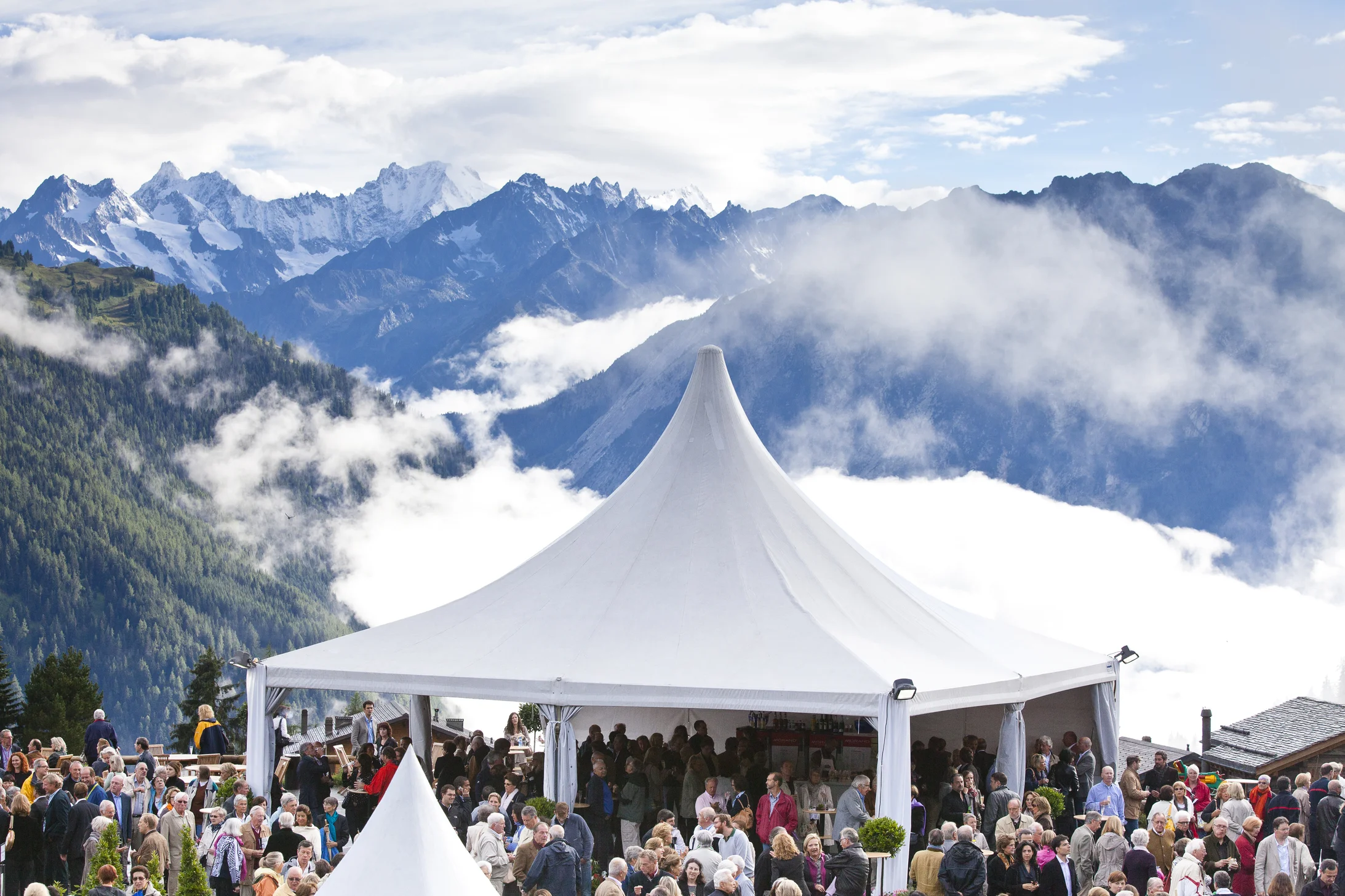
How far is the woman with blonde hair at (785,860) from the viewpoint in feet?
37.3

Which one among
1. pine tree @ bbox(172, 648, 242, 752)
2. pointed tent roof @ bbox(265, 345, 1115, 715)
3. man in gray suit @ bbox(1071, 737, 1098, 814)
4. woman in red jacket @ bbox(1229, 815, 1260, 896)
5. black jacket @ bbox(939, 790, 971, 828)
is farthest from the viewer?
pine tree @ bbox(172, 648, 242, 752)

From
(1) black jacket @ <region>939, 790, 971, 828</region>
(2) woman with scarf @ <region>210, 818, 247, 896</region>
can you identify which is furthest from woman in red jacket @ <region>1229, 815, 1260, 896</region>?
(2) woman with scarf @ <region>210, 818, 247, 896</region>

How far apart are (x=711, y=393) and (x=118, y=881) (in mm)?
10521

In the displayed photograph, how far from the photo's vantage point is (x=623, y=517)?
18984 millimetres

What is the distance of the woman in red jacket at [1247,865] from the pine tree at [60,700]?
52415 mm

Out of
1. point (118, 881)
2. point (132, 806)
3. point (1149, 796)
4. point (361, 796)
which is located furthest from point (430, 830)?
point (1149, 796)

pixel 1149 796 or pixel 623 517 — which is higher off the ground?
pixel 623 517

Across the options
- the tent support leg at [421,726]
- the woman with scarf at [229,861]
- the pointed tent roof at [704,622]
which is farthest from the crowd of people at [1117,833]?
the tent support leg at [421,726]

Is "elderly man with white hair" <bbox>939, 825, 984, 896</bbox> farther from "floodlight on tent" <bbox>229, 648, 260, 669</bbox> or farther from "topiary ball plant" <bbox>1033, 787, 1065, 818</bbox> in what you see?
"floodlight on tent" <bbox>229, 648, 260, 669</bbox>

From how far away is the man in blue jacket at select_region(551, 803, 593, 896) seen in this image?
40.7 feet

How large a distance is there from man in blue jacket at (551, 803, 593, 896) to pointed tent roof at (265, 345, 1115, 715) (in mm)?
2616

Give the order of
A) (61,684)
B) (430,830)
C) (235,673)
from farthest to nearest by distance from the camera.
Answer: (235,673)
(61,684)
(430,830)

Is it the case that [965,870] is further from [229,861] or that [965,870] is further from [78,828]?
[78,828]

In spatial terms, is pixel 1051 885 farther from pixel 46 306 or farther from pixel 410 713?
pixel 46 306
